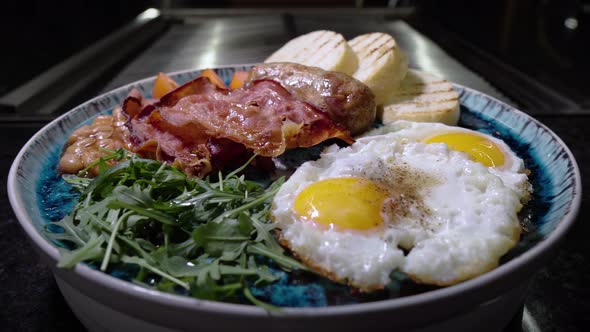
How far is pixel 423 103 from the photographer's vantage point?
227 centimetres

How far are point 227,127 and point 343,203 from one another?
0.69m

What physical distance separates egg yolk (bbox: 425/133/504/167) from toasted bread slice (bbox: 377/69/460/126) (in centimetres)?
30

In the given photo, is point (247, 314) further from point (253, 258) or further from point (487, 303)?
point (487, 303)

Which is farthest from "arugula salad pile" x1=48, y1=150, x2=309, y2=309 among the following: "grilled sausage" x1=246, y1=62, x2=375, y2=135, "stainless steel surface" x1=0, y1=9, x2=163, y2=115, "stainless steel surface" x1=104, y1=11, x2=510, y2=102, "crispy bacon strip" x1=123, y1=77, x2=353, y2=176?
"stainless steel surface" x1=104, y1=11, x2=510, y2=102

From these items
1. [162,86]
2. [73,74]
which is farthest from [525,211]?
[73,74]

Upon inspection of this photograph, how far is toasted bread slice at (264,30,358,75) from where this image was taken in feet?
7.95

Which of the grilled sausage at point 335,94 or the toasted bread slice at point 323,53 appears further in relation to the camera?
the toasted bread slice at point 323,53

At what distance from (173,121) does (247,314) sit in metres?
1.14

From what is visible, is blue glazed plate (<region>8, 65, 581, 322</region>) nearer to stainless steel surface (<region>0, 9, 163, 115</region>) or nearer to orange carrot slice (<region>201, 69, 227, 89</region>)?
orange carrot slice (<region>201, 69, 227, 89</region>)

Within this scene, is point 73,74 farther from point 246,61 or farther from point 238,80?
point 238,80

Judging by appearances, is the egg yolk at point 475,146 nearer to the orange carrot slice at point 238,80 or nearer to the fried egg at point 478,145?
the fried egg at point 478,145

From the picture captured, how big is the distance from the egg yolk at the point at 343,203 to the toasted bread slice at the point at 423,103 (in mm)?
802

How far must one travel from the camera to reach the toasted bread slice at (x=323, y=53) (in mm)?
2424

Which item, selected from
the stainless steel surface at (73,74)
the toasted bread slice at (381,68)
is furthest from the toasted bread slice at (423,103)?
the stainless steel surface at (73,74)
